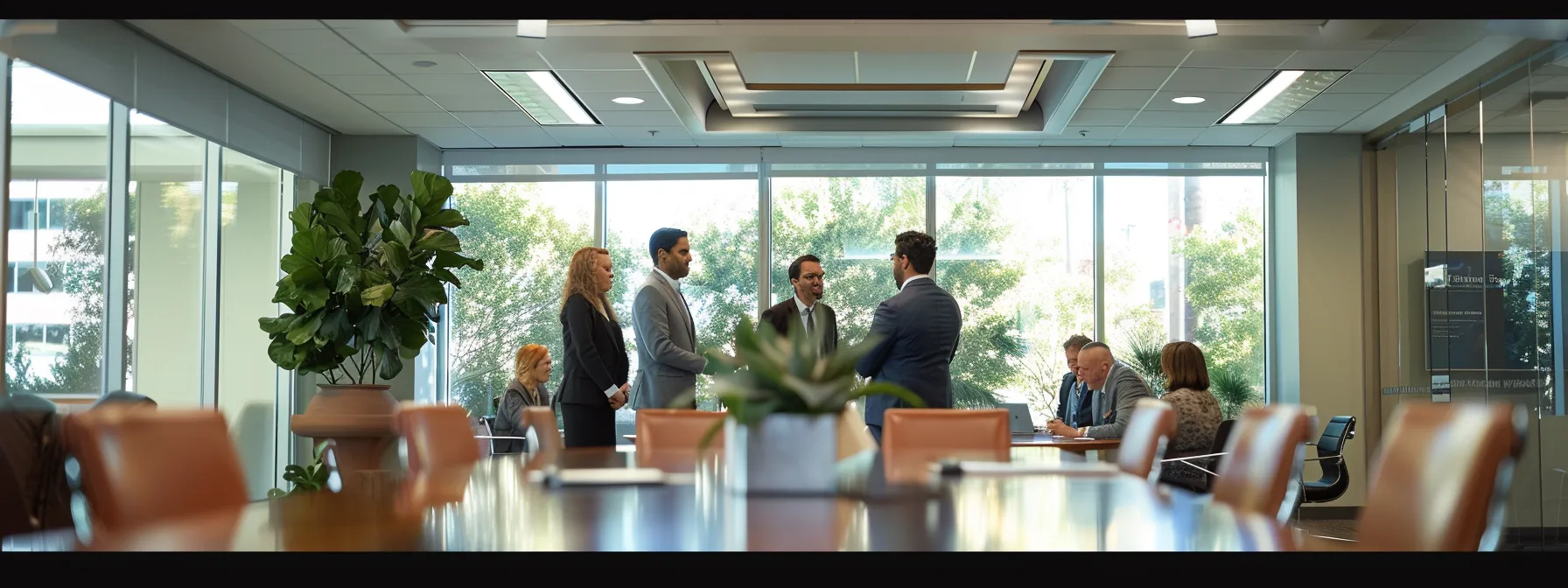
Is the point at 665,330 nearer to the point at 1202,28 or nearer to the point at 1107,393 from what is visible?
the point at 1107,393

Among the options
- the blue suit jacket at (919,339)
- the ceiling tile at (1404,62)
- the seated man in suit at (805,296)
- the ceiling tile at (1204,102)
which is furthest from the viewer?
the ceiling tile at (1204,102)

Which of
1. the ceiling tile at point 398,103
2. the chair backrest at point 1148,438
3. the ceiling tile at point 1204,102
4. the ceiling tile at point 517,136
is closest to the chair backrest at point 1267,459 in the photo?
the chair backrest at point 1148,438

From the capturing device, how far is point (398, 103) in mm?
8234

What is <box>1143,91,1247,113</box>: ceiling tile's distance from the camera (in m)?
7.97

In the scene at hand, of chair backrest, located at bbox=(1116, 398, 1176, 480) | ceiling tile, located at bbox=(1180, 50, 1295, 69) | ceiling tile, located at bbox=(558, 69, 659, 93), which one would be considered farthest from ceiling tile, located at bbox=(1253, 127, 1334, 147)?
chair backrest, located at bbox=(1116, 398, 1176, 480)

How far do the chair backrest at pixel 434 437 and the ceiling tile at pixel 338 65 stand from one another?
4.20 m

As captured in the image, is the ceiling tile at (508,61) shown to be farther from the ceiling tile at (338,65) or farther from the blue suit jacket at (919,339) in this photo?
the blue suit jacket at (919,339)

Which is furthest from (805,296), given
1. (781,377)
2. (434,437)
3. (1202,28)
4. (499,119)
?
(781,377)

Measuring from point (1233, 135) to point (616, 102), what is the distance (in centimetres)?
483

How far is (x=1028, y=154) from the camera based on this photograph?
33.3 feet

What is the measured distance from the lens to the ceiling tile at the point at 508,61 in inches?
261

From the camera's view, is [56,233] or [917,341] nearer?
[917,341]

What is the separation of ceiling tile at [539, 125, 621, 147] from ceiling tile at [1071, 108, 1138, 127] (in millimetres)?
3529
